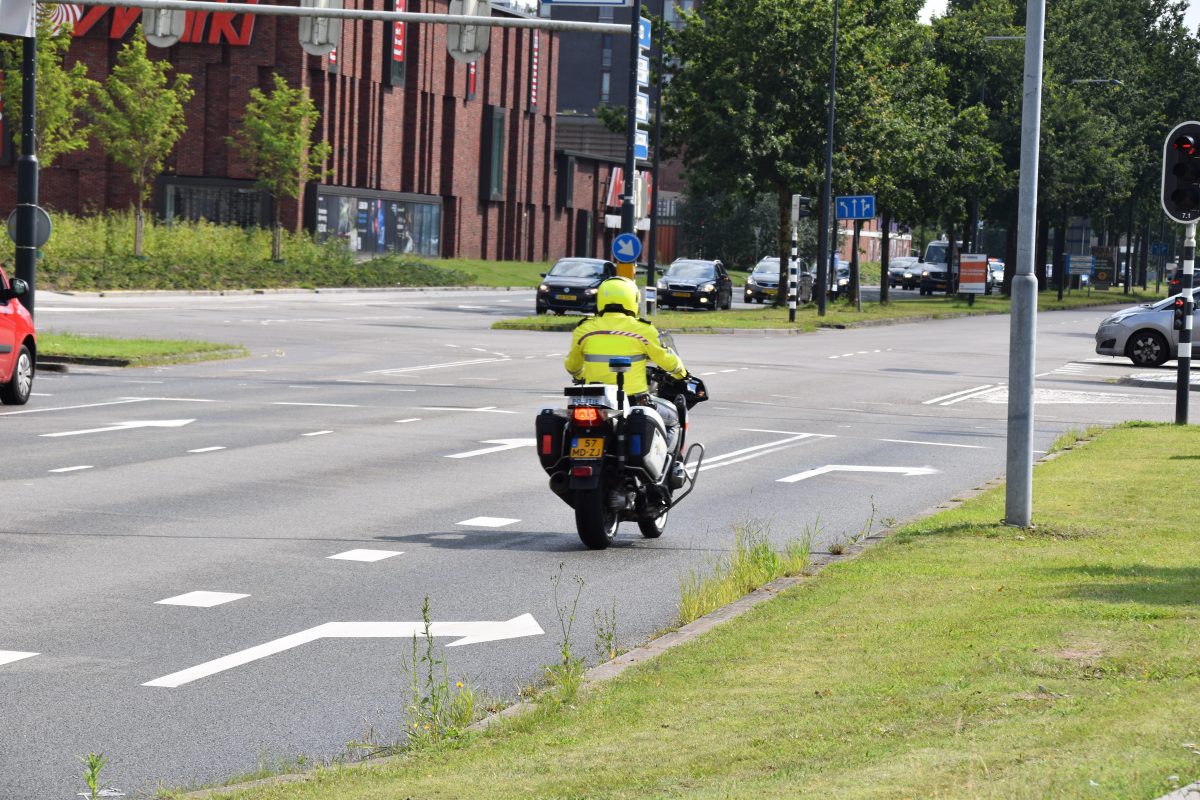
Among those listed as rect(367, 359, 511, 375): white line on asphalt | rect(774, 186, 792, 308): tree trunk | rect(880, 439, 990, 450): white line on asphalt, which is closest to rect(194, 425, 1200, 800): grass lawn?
rect(880, 439, 990, 450): white line on asphalt

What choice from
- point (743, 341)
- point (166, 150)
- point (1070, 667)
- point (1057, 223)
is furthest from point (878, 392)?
point (1057, 223)

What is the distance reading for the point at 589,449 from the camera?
11.2 metres

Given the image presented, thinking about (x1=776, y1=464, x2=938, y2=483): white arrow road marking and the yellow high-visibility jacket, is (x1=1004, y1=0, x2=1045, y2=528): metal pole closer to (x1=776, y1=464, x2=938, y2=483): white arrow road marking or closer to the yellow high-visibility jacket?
the yellow high-visibility jacket

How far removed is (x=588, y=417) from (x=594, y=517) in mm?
644

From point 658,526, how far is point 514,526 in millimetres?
993

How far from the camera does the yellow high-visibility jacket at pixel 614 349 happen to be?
456 inches

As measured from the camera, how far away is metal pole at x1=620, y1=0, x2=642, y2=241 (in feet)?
101

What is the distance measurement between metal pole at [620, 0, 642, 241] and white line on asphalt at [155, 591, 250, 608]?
2167 centimetres

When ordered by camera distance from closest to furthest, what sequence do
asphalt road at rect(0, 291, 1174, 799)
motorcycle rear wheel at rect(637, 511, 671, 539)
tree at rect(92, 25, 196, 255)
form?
asphalt road at rect(0, 291, 1174, 799), motorcycle rear wheel at rect(637, 511, 671, 539), tree at rect(92, 25, 196, 255)

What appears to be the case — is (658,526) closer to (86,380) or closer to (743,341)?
(86,380)

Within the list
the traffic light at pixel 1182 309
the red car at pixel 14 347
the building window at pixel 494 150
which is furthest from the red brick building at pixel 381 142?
the traffic light at pixel 1182 309

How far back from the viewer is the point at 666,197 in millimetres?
121875

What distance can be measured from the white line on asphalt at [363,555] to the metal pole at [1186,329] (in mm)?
10440

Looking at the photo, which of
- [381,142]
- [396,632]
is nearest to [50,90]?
[381,142]
